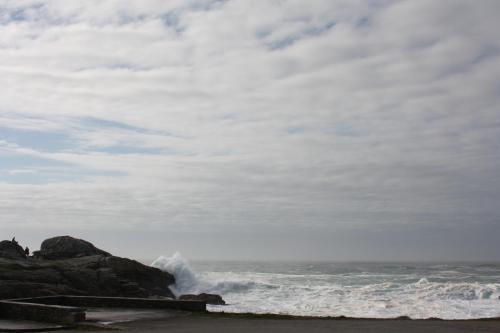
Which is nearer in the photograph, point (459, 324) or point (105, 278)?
point (459, 324)

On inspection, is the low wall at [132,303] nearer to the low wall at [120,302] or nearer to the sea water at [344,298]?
the low wall at [120,302]

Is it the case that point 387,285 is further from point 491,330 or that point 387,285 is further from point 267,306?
point 491,330

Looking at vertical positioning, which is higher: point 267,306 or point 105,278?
point 105,278

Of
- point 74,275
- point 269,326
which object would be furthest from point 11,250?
point 269,326

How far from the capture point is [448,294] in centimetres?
3312

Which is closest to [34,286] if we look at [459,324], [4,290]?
[4,290]

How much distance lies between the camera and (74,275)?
24.3 metres

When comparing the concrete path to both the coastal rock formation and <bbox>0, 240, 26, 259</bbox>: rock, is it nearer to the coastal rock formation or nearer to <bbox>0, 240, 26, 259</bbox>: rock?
the coastal rock formation

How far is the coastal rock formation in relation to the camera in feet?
67.2

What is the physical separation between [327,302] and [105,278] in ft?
38.7

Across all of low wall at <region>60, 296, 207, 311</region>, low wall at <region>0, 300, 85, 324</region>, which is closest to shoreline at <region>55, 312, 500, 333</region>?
low wall at <region>0, 300, 85, 324</region>

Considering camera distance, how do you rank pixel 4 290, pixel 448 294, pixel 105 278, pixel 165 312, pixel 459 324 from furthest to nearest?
pixel 448 294 → pixel 105 278 → pixel 4 290 → pixel 165 312 → pixel 459 324

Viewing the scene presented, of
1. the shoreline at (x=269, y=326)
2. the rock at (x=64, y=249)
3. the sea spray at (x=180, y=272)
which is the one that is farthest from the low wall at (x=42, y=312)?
the sea spray at (x=180, y=272)

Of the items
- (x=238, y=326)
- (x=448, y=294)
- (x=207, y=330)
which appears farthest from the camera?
(x=448, y=294)
